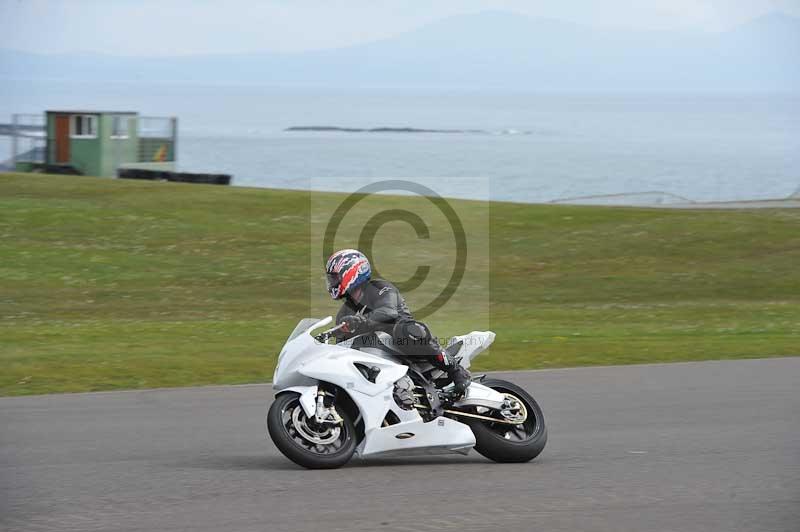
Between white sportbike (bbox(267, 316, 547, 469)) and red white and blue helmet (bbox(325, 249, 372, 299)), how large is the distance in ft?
0.86

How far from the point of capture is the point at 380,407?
341 inches

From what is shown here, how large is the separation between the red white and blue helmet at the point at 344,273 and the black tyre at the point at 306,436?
2.84 feet

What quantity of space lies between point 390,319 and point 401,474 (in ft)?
3.83

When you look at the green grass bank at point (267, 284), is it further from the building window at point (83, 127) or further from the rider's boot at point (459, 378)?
the building window at point (83, 127)

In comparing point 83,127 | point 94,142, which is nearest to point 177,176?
point 94,142

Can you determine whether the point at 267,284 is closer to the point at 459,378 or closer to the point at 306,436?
the point at 459,378

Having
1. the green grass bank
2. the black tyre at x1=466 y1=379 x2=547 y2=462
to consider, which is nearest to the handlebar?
the black tyre at x1=466 y1=379 x2=547 y2=462

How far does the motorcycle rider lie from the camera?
8656 millimetres

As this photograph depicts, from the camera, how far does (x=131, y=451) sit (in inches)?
373

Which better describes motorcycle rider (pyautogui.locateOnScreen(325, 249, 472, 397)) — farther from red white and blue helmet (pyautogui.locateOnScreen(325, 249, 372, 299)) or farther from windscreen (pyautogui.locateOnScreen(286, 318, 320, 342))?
windscreen (pyautogui.locateOnScreen(286, 318, 320, 342))

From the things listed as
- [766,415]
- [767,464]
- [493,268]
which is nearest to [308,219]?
[493,268]

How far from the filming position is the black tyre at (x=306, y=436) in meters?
8.34

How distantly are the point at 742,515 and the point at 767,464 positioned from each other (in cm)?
176

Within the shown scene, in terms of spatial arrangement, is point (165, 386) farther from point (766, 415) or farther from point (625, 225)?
point (625, 225)
